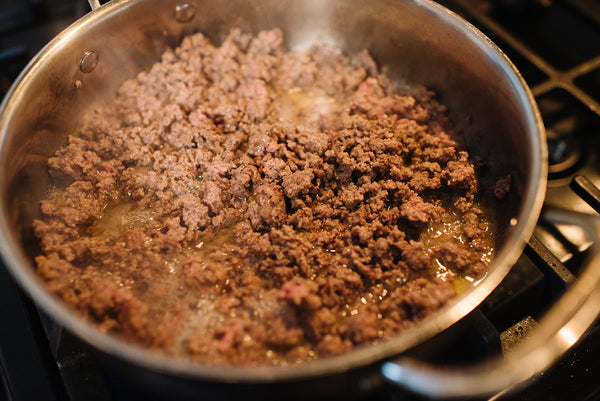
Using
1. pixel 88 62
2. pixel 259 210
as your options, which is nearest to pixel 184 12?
pixel 88 62

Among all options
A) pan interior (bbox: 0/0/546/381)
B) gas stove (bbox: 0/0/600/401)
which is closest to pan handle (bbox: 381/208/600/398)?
pan interior (bbox: 0/0/546/381)

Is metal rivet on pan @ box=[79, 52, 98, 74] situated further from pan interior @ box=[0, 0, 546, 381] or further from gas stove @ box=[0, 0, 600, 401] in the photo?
gas stove @ box=[0, 0, 600, 401]

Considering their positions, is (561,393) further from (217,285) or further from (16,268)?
(16,268)

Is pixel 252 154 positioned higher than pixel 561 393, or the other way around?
pixel 252 154

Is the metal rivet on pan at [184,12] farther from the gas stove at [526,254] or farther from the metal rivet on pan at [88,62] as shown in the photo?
the gas stove at [526,254]

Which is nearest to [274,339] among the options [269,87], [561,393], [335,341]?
[335,341]

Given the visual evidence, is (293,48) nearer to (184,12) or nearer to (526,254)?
(184,12)
